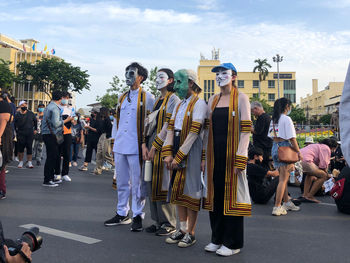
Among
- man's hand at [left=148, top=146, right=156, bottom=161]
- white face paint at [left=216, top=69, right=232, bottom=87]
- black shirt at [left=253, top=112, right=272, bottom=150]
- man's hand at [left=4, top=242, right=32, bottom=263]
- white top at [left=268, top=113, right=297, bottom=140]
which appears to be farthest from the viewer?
black shirt at [left=253, top=112, right=272, bottom=150]

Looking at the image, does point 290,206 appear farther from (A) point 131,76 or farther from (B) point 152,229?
(A) point 131,76

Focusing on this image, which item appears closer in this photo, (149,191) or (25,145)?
(149,191)

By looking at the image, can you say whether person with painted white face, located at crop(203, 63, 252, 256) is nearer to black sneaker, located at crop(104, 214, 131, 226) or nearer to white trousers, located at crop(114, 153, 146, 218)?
white trousers, located at crop(114, 153, 146, 218)

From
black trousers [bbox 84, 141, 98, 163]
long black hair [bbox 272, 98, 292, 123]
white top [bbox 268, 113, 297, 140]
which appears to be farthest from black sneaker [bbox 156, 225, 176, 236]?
black trousers [bbox 84, 141, 98, 163]

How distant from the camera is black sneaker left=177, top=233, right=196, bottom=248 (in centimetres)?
413

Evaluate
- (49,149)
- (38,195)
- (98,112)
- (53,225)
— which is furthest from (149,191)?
(98,112)

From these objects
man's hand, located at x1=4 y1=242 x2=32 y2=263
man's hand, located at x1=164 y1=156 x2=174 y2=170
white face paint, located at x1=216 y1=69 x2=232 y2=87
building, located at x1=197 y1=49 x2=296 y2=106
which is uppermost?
building, located at x1=197 y1=49 x2=296 y2=106

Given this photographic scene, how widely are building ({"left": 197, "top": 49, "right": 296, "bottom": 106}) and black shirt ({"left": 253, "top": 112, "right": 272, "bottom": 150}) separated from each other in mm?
84112

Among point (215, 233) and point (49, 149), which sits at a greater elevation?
point (49, 149)

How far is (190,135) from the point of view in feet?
13.5

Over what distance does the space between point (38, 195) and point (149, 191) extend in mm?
3279

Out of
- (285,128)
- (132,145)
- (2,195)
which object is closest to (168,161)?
(132,145)

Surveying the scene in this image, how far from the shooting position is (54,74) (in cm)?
6016

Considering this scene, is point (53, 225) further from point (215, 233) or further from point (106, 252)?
point (215, 233)
